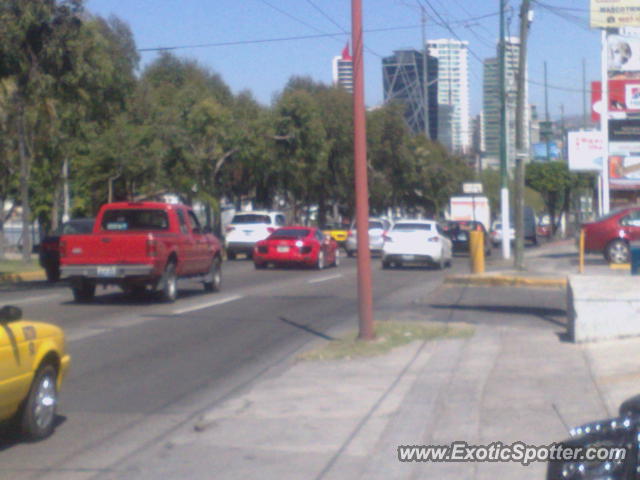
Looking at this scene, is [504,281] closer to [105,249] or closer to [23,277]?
[105,249]

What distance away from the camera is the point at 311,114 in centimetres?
4819

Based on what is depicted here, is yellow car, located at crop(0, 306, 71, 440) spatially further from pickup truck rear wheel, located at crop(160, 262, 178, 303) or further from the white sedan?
the white sedan

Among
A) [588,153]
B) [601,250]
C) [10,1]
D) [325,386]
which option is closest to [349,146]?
[588,153]

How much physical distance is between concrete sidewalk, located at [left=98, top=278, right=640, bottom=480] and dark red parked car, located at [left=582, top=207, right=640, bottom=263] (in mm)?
15745

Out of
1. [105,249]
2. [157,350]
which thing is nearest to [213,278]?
[105,249]

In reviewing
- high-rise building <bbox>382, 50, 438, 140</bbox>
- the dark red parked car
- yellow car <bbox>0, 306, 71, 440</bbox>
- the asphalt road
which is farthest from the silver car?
high-rise building <bbox>382, 50, 438, 140</bbox>

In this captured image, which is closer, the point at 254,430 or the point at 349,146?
the point at 254,430

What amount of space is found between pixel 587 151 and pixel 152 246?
27002mm

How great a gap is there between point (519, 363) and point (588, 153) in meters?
31.0

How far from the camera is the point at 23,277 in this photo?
27719 mm

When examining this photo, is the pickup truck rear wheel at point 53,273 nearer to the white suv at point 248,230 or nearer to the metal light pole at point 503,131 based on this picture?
the white suv at point 248,230

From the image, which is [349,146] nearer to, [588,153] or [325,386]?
[588,153]

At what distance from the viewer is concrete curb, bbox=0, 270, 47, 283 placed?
26.9 meters

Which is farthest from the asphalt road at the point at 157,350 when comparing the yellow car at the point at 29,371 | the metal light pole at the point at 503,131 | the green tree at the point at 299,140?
the green tree at the point at 299,140
